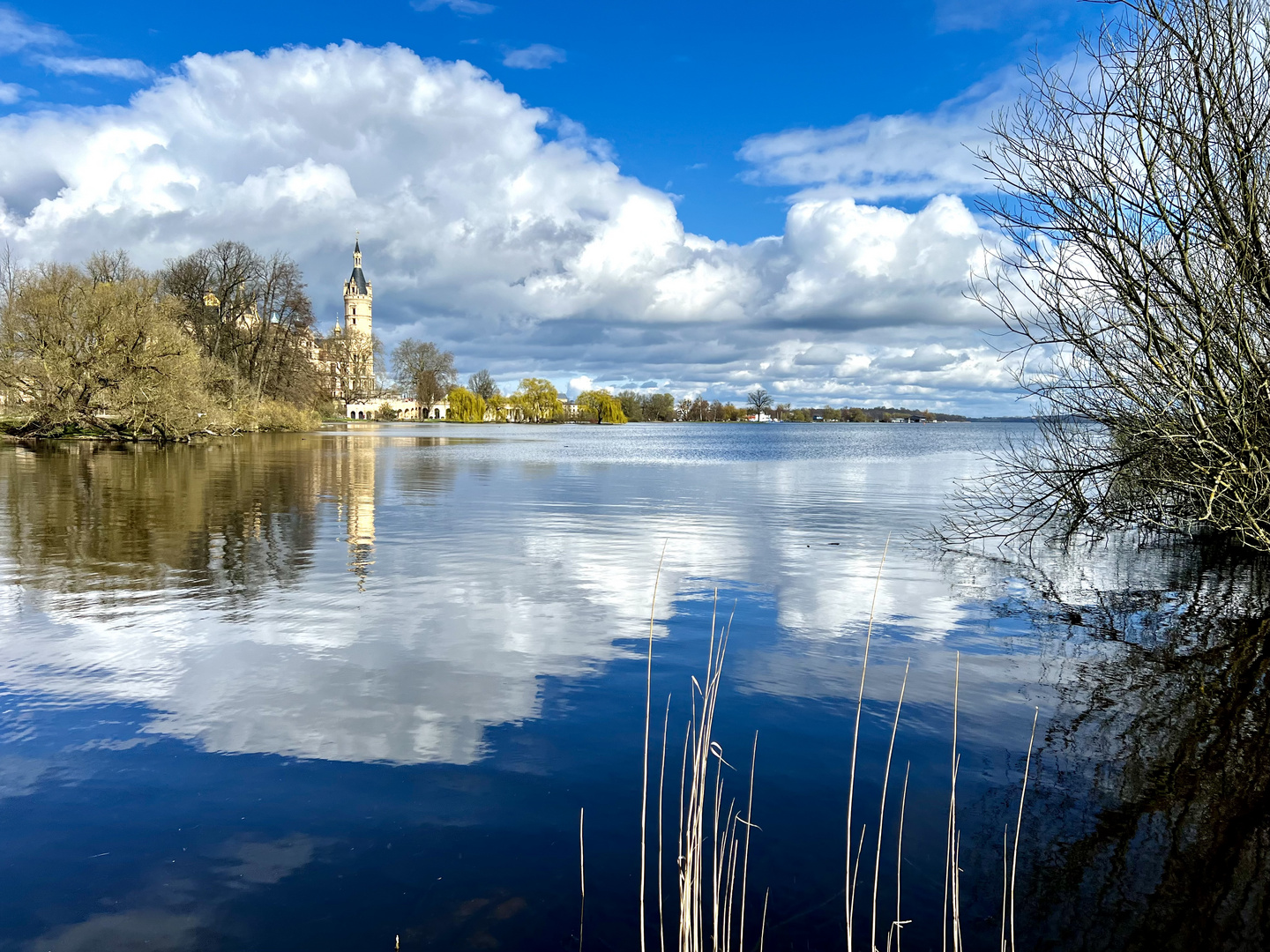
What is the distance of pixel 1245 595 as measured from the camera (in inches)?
445

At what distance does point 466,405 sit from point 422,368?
357 inches

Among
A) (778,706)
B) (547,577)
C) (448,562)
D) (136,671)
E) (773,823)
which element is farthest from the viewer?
(448,562)

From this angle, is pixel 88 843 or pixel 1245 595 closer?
pixel 88 843

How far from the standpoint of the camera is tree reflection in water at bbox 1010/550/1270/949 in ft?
13.0

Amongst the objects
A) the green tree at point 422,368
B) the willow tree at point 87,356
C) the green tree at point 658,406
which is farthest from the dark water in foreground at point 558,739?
the green tree at point 658,406

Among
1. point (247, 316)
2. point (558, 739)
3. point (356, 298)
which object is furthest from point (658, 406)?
point (558, 739)

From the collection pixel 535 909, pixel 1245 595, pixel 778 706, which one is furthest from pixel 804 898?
pixel 1245 595

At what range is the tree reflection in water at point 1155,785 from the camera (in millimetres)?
3953

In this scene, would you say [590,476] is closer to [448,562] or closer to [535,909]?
[448,562]

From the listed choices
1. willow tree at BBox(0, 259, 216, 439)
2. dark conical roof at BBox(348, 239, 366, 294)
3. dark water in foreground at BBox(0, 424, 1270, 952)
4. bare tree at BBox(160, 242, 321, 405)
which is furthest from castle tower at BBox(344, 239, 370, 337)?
dark water in foreground at BBox(0, 424, 1270, 952)

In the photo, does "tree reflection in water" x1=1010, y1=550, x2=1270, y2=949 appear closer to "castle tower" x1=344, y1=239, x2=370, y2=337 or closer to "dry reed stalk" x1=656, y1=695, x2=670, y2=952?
"dry reed stalk" x1=656, y1=695, x2=670, y2=952

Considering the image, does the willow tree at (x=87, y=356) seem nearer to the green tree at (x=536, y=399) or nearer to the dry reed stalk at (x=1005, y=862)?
the dry reed stalk at (x=1005, y=862)

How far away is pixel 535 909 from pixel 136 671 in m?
4.93

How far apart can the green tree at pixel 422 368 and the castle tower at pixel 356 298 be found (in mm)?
57164
